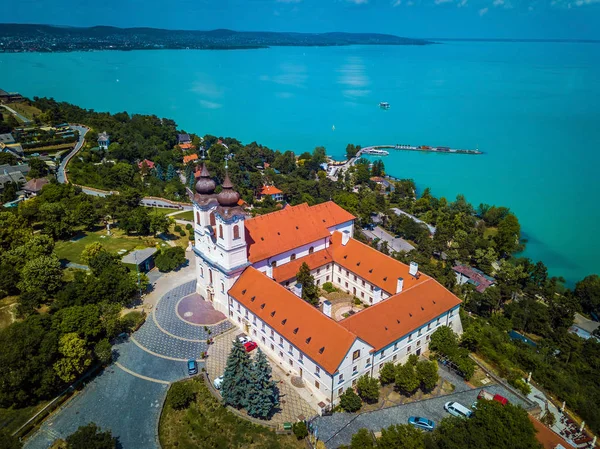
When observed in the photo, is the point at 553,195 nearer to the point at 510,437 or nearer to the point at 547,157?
the point at 547,157

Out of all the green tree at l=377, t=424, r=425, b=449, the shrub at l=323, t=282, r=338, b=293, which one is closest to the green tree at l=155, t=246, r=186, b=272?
the shrub at l=323, t=282, r=338, b=293

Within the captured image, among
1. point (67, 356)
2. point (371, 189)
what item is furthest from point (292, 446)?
point (371, 189)

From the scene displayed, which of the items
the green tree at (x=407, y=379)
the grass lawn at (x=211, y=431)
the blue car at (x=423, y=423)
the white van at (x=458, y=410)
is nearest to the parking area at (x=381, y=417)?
the white van at (x=458, y=410)

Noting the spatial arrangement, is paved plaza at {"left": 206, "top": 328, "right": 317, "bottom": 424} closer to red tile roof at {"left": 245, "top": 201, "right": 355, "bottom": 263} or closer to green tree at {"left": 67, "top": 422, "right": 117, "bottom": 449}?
red tile roof at {"left": 245, "top": 201, "right": 355, "bottom": 263}

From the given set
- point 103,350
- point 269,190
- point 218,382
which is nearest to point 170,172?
point 269,190

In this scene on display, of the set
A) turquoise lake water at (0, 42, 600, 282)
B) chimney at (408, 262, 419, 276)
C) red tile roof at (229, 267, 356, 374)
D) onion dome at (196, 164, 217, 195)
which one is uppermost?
onion dome at (196, 164, 217, 195)

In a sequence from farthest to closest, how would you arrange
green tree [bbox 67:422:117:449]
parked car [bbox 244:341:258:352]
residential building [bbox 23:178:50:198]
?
residential building [bbox 23:178:50:198] → parked car [bbox 244:341:258:352] → green tree [bbox 67:422:117:449]
